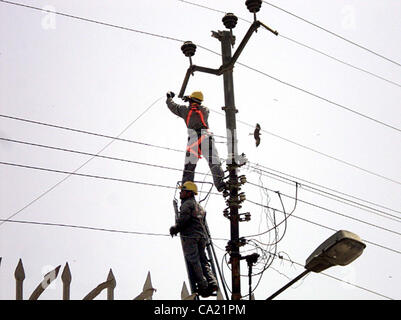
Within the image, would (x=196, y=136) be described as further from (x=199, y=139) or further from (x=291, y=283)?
(x=291, y=283)

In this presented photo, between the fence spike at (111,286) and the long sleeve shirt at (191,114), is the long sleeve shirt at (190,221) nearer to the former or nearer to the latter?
the long sleeve shirt at (191,114)

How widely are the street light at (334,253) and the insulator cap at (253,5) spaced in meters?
4.84

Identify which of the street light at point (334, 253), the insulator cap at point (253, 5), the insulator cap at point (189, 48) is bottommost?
the street light at point (334, 253)

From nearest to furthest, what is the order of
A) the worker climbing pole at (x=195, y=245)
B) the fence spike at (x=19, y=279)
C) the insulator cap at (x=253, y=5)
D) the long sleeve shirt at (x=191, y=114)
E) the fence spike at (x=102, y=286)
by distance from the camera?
the fence spike at (x=19, y=279) → the fence spike at (x=102, y=286) → the worker climbing pole at (x=195, y=245) → the insulator cap at (x=253, y=5) → the long sleeve shirt at (x=191, y=114)

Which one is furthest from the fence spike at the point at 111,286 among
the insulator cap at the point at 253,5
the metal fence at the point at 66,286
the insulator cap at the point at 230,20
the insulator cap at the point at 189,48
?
the insulator cap at the point at 230,20

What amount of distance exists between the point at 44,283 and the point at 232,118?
5083mm

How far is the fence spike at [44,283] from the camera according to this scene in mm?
11039

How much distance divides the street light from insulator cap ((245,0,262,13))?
4.84 metres

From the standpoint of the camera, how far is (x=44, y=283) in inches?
437

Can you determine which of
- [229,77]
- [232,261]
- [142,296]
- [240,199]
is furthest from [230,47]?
[142,296]

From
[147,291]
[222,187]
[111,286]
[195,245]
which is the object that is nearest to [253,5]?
[222,187]

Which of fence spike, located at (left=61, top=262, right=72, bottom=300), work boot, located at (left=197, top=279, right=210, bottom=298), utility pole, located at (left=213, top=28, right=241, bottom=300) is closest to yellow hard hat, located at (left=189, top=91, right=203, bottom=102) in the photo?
utility pole, located at (left=213, top=28, right=241, bottom=300)
